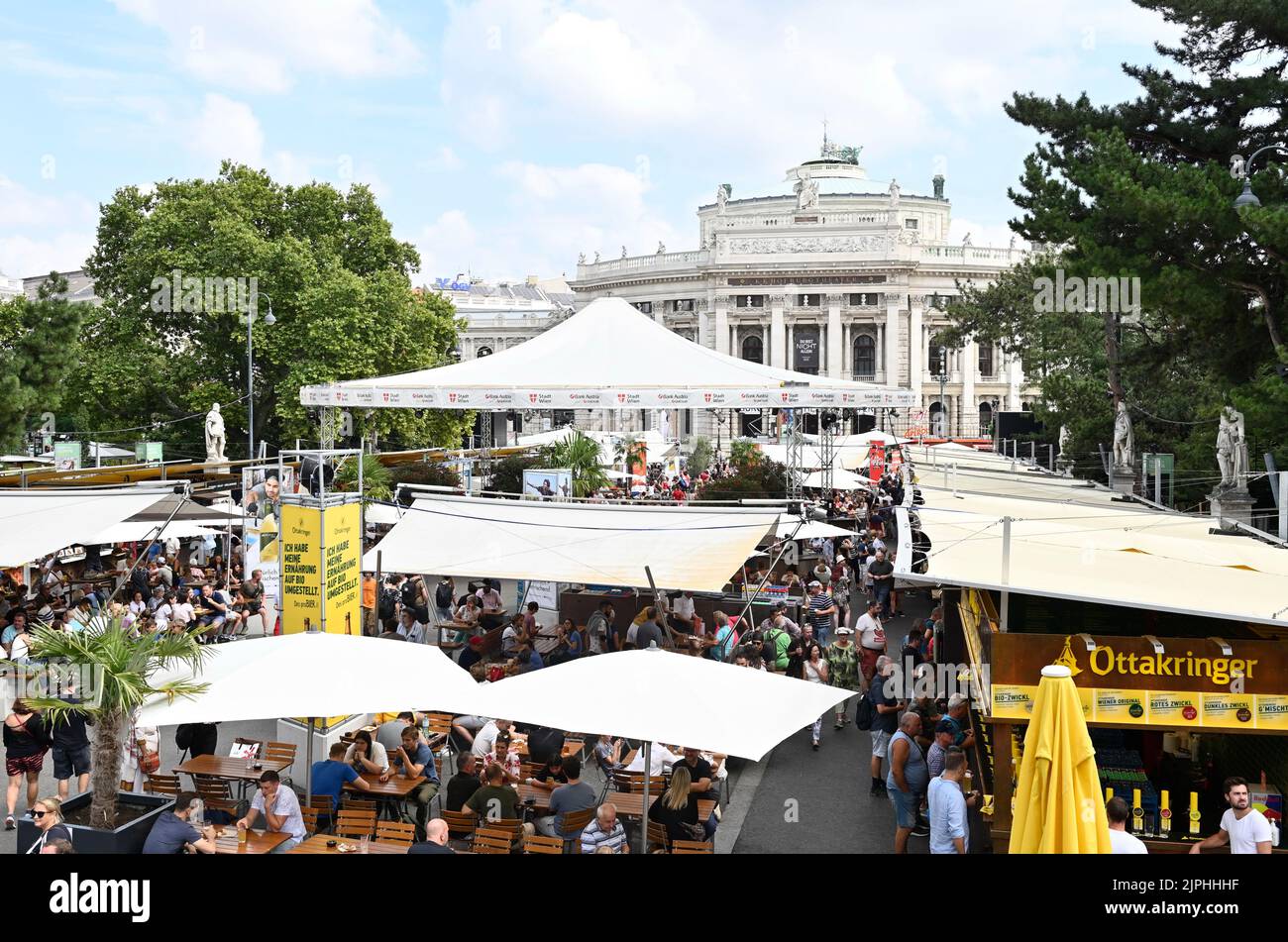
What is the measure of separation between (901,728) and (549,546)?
21.5 ft

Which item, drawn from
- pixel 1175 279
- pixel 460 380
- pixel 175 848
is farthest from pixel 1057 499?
pixel 175 848

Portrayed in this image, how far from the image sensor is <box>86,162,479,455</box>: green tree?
39.3 metres

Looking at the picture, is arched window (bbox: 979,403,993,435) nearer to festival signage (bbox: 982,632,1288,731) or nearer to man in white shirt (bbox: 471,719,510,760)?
man in white shirt (bbox: 471,719,510,760)

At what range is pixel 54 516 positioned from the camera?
15.1m

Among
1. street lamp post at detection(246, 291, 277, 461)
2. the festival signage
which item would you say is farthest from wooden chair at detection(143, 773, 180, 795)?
street lamp post at detection(246, 291, 277, 461)

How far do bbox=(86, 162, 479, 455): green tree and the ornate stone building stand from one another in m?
42.8

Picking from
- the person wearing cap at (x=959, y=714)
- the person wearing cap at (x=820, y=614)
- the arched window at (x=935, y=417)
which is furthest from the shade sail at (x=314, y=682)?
the arched window at (x=935, y=417)

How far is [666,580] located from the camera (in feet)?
46.3

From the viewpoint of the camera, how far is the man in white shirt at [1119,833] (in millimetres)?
6988

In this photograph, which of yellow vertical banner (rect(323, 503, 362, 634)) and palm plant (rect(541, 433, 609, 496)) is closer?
yellow vertical banner (rect(323, 503, 362, 634))

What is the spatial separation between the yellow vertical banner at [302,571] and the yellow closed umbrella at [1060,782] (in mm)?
8117

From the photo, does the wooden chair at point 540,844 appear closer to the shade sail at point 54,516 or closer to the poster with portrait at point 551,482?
the shade sail at point 54,516

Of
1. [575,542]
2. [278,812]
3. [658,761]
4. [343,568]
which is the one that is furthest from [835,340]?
[278,812]

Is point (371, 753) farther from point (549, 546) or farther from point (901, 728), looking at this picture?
point (549, 546)
